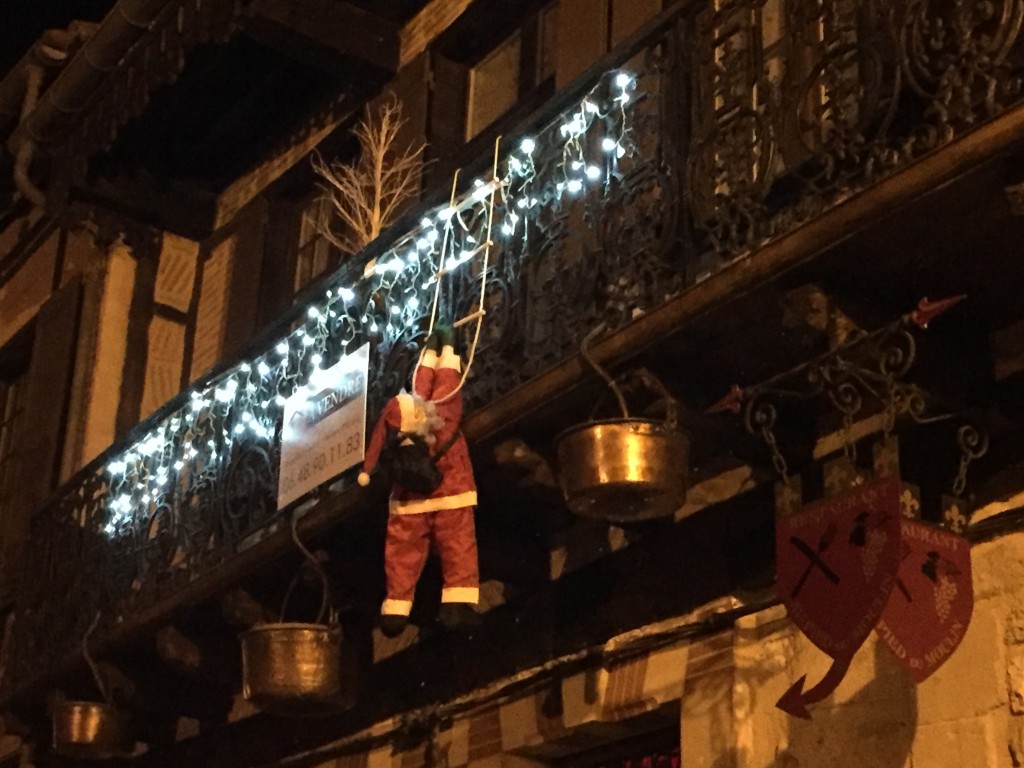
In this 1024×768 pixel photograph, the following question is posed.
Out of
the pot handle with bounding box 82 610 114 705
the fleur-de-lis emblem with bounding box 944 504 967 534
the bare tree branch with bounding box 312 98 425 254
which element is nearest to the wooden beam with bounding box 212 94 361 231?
the bare tree branch with bounding box 312 98 425 254

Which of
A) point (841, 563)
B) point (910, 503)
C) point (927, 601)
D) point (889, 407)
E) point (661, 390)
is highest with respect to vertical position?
point (661, 390)

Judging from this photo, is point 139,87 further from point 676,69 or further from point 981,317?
point 981,317

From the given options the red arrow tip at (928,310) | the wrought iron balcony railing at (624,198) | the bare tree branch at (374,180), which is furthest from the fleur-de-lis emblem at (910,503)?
the bare tree branch at (374,180)

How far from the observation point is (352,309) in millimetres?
7543

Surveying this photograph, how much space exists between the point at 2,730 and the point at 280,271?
391cm

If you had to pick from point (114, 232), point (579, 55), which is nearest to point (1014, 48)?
point (579, 55)

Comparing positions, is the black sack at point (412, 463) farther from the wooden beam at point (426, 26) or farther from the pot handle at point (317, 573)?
the wooden beam at point (426, 26)

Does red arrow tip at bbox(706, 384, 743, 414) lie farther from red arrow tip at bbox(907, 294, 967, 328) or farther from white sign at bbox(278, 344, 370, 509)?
white sign at bbox(278, 344, 370, 509)

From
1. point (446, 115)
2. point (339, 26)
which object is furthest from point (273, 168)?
point (446, 115)

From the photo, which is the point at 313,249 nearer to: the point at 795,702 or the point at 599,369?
the point at 599,369

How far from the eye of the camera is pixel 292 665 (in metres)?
6.56

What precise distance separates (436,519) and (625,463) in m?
1.03

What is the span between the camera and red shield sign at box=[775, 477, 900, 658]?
4367 mm

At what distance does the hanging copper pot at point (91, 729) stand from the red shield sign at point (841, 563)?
5.04m
